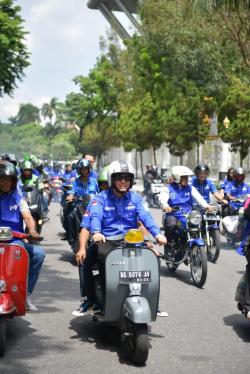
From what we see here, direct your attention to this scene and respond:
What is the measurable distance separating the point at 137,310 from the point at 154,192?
22446 millimetres

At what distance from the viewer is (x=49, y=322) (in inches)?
291

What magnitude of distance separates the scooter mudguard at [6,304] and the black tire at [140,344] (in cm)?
105

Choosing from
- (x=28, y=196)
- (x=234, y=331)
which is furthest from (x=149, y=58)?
(x=234, y=331)

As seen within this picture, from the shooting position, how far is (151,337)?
6.82 meters

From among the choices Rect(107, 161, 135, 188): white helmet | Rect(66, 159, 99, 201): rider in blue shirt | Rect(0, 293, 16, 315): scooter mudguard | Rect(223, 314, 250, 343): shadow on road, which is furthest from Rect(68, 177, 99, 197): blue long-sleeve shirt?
Rect(0, 293, 16, 315): scooter mudguard

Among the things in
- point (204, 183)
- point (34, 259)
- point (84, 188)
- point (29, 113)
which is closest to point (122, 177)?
point (34, 259)

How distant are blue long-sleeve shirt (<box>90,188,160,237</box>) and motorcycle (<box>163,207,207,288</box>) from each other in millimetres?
3057

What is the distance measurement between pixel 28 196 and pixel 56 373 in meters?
7.24

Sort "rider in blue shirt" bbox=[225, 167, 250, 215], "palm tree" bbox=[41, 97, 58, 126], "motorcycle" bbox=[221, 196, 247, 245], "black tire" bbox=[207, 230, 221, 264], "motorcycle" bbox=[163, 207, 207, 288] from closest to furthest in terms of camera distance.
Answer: "motorcycle" bbox=[163, 207, 207, 288] < "black tire" bbox=[207, 230, 221, 264] < "motorcycle" bbox=[221, 196, 247, 245] < "rider in blue shirt" bbox=[225, 167, 250, 215] < "palm tree" bbox=[41, 97, 58, 126]

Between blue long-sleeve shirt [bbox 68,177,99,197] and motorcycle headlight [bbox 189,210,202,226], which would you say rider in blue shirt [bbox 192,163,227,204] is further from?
motorcycle headlight [bbox 189,210,202,226]

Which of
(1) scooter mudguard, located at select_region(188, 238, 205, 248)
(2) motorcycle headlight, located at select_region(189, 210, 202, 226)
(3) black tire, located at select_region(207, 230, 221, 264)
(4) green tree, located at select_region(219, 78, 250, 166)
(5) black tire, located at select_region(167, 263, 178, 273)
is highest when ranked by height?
(4) green tree, located at select_region(219, 78, 250, 166)

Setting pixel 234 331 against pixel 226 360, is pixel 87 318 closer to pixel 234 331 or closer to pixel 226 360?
pixel 234 331

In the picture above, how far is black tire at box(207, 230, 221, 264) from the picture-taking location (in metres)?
12.2

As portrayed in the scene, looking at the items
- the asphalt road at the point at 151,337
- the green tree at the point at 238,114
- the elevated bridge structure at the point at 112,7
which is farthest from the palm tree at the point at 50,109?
the asphalt road at the point at 151,337
